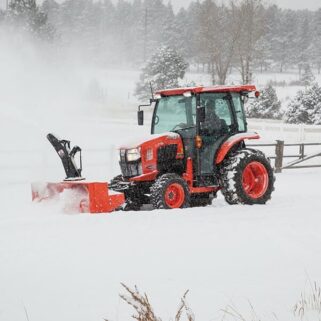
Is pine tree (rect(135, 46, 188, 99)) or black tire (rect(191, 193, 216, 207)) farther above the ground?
pine tree (rect(135, 46, 188, 99))

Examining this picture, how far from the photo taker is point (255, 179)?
10109 mm

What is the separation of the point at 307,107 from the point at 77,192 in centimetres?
2950

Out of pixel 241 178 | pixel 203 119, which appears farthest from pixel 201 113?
pixel 241 178

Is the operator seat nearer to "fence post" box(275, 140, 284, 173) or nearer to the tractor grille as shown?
the tractor grille

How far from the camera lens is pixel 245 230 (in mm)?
6742

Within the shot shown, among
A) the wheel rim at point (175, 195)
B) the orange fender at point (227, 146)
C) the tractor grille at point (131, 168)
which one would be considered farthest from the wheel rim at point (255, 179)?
the tractor grille at point (131, 168)

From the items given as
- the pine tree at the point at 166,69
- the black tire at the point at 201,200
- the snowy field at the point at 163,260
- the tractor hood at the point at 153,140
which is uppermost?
the pine tree at the point at 166,69

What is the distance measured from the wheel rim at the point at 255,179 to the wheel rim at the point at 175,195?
1480 millimetres

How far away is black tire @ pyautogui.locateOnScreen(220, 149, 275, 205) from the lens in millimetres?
9430

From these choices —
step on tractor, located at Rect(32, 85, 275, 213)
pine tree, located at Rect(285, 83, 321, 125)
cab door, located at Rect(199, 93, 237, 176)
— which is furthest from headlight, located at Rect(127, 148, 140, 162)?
pine tree, located at Rect(285, 83, 321, 125)

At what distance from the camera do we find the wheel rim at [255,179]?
1002 cm

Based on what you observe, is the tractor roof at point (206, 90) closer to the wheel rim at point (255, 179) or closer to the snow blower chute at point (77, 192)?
the wheel rim at point (255, 179)

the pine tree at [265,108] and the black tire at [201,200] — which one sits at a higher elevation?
the pine tree at [265,108]

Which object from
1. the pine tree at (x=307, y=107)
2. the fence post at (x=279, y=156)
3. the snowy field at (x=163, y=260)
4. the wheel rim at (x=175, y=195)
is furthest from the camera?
the pine tree at (x=307, y=107)
